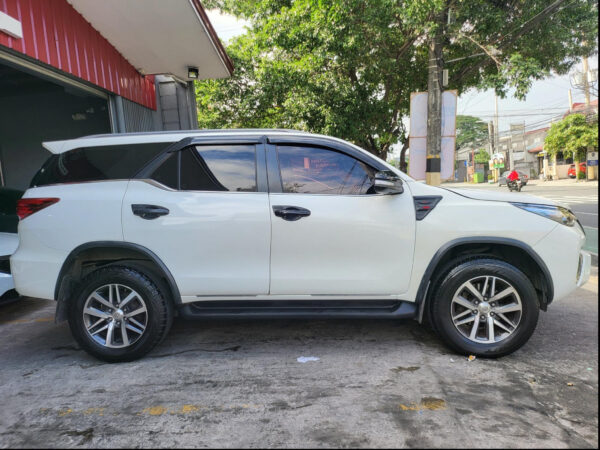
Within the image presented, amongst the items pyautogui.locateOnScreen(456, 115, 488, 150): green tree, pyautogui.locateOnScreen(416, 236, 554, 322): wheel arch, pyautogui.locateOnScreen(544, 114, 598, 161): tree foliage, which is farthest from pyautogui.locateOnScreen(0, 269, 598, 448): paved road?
pyautogui.locateOnScreen(456, 115, 488, 150): green tree

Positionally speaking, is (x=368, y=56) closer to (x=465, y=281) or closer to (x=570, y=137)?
(x=570, y=137)

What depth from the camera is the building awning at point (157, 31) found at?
6504mm

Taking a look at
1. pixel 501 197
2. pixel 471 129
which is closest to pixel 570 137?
pixel 501 197

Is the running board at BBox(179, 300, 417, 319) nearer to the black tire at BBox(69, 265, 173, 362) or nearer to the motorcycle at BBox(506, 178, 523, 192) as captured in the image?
the black tire at BBox(69, 265, 173, 362)

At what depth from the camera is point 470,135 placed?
71.1 metres

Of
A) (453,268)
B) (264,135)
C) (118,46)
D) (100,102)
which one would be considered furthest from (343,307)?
(100,102)

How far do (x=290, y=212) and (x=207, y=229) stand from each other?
25.9 inches

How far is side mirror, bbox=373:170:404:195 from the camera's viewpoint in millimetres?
2982

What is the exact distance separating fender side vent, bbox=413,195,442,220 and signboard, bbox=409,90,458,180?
6411 mm

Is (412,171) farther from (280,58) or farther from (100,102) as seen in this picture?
(100,102)

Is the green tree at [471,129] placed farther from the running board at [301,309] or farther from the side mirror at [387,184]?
the running board at [301,309]

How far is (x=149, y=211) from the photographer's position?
3.15m

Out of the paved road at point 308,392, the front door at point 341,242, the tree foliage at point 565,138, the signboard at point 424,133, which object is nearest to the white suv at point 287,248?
the front door at point 341,242

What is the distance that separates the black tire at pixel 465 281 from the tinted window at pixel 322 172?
905mm
